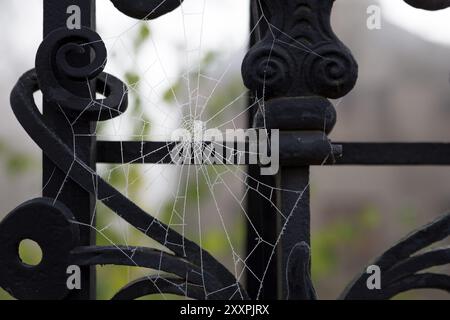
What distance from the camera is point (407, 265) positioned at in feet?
2.93

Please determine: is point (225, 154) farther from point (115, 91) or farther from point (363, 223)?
point (363, 223)

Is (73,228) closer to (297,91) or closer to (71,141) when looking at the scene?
(71,141)

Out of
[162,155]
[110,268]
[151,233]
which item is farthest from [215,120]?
[151,233]

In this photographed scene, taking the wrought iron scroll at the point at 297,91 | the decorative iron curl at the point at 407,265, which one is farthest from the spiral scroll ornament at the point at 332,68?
the decorative iron curl at the point at 407,265

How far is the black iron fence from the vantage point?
0.88 m

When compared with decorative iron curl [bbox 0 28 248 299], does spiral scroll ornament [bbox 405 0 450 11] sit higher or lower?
higher

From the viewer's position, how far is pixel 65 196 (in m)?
0.93

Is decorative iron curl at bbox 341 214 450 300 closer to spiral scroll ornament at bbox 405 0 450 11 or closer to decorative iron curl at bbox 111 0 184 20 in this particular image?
spiral scroll ornament at bbox 405 0 450 11

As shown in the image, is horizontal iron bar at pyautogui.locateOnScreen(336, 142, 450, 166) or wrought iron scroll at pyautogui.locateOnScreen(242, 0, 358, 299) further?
horizontal iron bar at pyautogui.locateOnScreen(336, 142, 450, 166)
